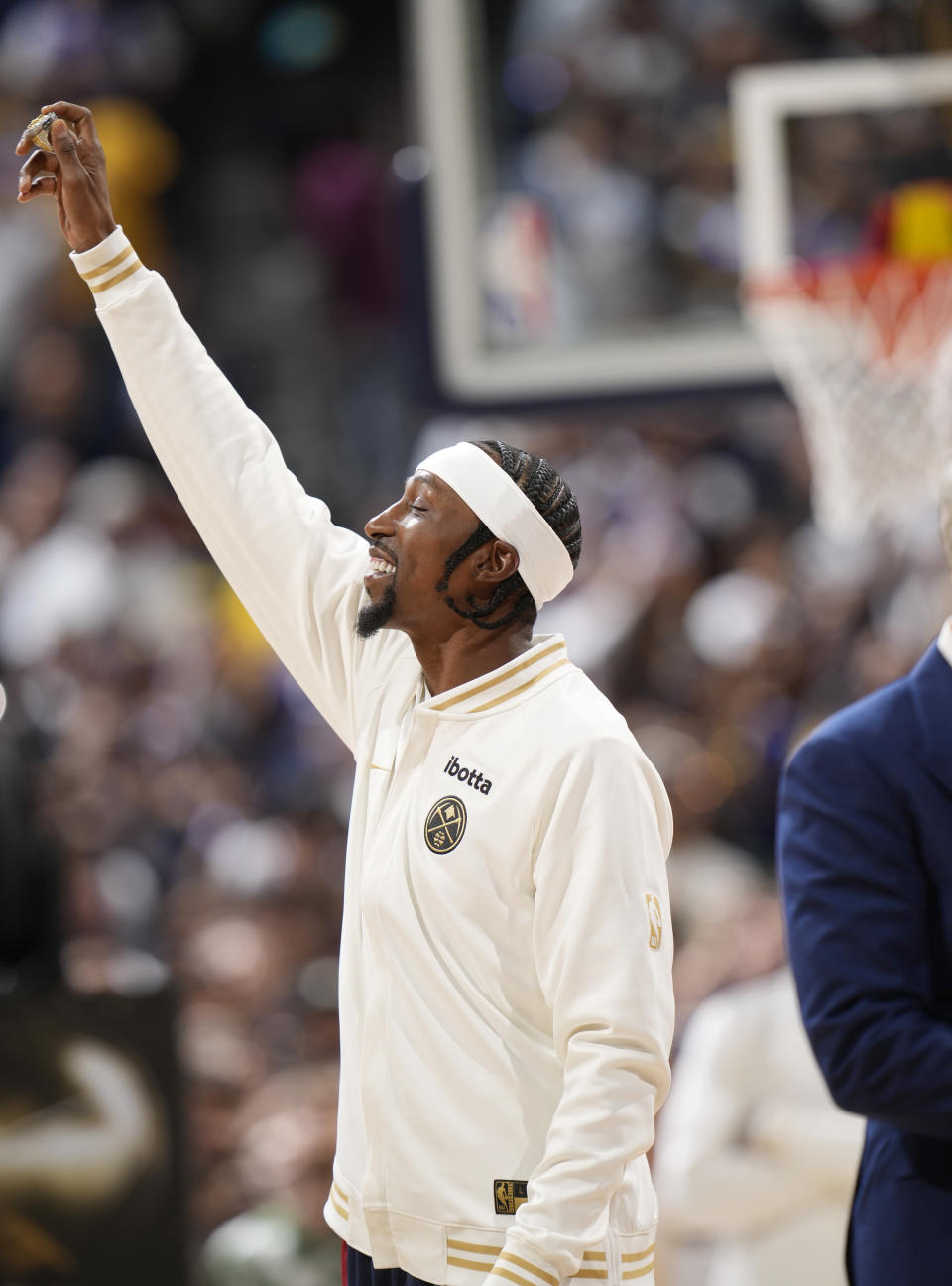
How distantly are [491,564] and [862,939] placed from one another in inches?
26.4

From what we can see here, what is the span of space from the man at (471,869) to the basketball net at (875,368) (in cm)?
307

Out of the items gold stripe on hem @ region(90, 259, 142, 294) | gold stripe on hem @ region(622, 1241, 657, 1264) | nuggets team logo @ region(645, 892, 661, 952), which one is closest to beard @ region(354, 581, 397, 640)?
nuggets team logo @ region(645, 892, 661, 952)

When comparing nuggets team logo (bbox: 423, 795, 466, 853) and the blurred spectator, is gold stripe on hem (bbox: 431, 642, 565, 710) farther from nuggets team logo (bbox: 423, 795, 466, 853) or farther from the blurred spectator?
the blurred spectator

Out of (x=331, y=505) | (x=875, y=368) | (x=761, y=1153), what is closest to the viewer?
(x=761, y=1153)

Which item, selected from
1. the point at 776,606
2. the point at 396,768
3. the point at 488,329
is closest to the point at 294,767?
the point at 776,606

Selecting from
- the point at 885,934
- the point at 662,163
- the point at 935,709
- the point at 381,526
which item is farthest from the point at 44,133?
the point at 662,163

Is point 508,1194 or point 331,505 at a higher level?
point 508,1194

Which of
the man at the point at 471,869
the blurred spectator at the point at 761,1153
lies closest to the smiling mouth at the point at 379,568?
the man at the point at 471,869

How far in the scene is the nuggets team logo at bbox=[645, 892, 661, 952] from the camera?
84.4 inches

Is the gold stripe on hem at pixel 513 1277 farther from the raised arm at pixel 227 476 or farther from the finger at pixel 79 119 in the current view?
the finger at pixel 79 119

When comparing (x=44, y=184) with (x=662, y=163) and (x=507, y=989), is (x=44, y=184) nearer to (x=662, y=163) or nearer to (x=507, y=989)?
(x=507, y=989)

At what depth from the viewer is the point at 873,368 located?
5.33m

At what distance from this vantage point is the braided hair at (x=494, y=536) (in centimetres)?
232

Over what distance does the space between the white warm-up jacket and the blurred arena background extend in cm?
179
